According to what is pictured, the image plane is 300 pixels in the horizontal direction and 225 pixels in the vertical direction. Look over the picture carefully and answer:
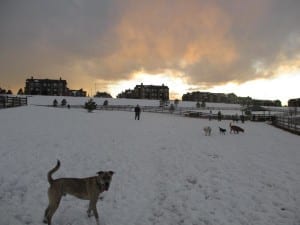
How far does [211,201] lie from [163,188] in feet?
5.20

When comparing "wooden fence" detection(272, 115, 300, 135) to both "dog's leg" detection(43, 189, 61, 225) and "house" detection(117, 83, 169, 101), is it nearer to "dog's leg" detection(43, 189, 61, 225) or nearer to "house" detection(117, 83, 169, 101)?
"dog's leg" detection(43, 189, 61, 225)

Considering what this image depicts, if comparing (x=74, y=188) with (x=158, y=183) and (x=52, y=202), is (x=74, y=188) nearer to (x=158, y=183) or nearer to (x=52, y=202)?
(x=52, y=202)

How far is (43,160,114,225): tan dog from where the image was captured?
5.05m

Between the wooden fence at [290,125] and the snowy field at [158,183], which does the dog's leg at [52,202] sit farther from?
the wooden fence at [290,125]

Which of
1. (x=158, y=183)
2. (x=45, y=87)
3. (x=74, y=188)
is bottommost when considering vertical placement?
(x=158, y=183)

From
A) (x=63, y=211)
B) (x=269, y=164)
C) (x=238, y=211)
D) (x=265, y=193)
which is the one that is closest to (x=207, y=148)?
(x=269, y=164)

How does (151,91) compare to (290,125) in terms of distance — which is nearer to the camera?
(290,125)

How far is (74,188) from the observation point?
17.1ft

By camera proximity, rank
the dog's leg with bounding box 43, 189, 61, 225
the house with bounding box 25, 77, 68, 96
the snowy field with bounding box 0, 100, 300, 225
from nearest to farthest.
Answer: the dog's leg with bounding box 43, 189, 61, 225 < the snowy field with bounding box 0, 100, 300, 225 < the house with bounding box 25, 77, 68, 96

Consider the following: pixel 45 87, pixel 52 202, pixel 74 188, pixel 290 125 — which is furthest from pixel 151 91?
pixel 52 202

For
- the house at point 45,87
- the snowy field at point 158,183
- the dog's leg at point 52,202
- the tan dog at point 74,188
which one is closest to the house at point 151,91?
the house at point 45,87

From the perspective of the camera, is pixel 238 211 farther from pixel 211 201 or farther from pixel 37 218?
pixel 37 218

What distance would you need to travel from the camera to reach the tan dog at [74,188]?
5.05 metres

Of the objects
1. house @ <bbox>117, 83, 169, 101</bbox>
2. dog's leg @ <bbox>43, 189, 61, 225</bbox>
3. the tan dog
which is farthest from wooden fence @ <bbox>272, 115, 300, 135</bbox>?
house @ <bbox>117, 83, 169, 101</bbox>
